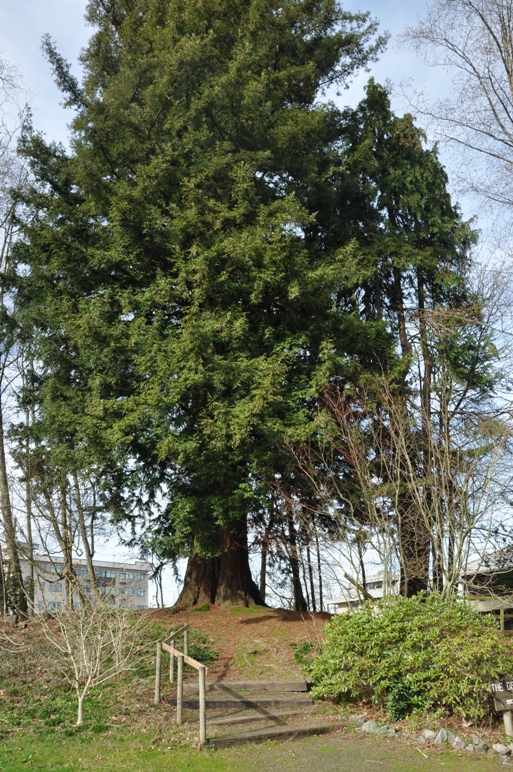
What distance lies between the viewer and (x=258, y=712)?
26.7ft

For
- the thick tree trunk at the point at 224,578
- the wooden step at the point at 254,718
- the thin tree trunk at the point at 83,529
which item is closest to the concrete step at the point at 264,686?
the wooden step at the point at 254,718

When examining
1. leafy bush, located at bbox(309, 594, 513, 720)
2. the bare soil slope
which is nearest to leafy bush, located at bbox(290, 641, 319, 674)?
the bare soil slope

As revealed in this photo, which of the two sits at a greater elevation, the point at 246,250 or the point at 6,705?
the point at 246,250

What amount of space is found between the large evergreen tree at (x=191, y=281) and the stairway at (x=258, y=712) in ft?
8.94

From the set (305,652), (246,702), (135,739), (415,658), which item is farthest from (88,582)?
(415,658)

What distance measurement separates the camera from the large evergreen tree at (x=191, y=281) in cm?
1131

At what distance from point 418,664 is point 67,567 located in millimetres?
8028

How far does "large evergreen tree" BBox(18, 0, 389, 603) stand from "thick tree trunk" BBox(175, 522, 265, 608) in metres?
0.04

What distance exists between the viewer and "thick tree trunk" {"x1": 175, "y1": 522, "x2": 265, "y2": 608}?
12.9 meters

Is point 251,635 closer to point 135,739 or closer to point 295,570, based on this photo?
point 295,570

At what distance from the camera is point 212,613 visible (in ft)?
40.8

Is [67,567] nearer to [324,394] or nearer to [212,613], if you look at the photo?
[212,613]

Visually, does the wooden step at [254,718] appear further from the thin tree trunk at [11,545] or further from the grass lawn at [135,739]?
the thin tree trunk at [11,545]

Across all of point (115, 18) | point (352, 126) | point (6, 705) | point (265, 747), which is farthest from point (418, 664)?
point (115, 18)
